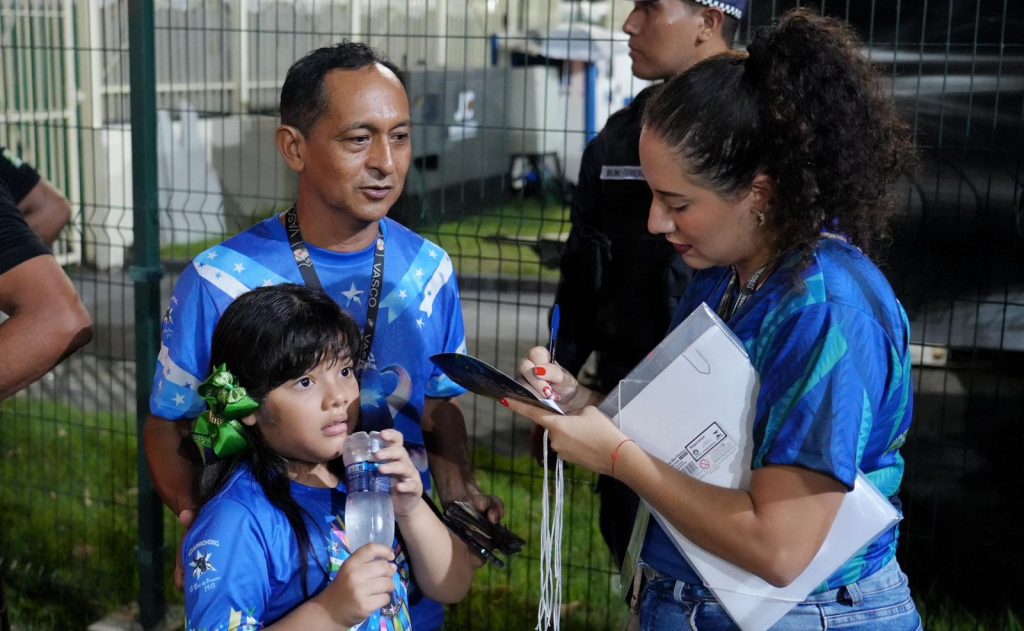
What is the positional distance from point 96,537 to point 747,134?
410 centimetres

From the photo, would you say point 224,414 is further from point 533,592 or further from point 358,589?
point 533,592

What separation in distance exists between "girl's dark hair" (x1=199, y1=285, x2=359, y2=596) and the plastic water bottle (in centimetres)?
9

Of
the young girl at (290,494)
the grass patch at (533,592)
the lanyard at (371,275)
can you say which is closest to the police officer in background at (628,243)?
the grass patch at (533,592)

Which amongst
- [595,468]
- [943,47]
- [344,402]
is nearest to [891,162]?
[595,468]

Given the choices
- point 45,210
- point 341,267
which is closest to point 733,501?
point 341,267

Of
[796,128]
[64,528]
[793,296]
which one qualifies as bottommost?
[64,528]

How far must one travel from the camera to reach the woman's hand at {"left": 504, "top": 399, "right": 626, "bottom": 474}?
1.99 m

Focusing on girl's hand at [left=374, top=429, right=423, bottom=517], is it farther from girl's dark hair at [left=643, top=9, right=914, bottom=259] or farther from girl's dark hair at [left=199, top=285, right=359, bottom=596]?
girl's dark hair at [left=643, top=9, right=914, bottom=259]

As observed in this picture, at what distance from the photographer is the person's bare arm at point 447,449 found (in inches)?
104

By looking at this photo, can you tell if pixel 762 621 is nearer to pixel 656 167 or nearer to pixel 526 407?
pixel 526 407

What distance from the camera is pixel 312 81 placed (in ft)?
8.32

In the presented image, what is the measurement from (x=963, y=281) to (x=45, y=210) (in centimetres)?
325

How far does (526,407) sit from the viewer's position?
208 centimetres

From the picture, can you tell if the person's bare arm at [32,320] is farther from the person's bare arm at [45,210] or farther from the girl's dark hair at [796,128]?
the girl's dark hair at [796,128]
